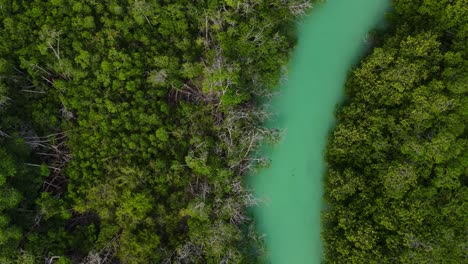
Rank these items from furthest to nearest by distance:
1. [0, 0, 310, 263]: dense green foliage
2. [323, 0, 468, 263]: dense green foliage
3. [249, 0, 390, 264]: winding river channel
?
[249, 0, 390, 264]: winding river channel, [0, 0, 310, 263]: dense green foliage, [323, 0, 468, 263]: dense green foliage

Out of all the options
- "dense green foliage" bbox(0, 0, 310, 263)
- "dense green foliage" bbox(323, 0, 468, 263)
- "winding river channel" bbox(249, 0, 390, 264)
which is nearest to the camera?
"dense green foliage" bbox(323, 0, 468, 263)

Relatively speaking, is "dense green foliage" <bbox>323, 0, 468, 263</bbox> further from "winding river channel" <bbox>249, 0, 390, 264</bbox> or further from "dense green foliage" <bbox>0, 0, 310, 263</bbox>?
"dense green foliage" <bbox>0, 0, 310, 263</bbox>

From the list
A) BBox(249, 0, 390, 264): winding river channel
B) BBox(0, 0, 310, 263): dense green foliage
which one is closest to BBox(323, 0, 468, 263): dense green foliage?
BBox(249, 0, 390, 264): winding river channel

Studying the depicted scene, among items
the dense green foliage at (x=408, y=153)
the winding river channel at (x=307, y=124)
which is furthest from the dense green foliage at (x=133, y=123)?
the dense green foliage at (x=408, y=153)

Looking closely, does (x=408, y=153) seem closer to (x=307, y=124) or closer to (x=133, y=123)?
(x=307, y=124)

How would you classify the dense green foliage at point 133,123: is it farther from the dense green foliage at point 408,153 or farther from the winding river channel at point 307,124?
the dense green foliage at point 408,153
